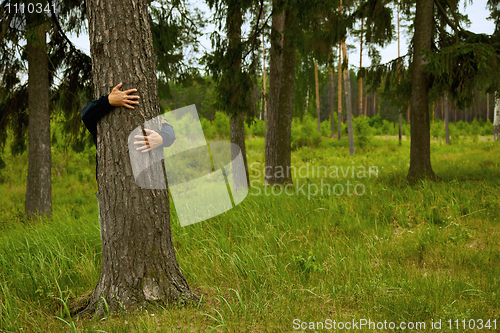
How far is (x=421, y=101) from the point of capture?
6.50m

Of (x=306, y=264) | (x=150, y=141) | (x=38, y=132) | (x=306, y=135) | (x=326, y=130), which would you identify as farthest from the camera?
(x=326, y=130)

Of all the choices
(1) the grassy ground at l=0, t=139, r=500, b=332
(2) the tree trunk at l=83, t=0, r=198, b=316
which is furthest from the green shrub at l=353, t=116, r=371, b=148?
(2) the tree trunk at l=83, t=0, r=198, b=316

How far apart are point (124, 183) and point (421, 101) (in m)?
6.23

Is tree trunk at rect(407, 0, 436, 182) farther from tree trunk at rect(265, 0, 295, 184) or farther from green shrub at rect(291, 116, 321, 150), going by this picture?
green shrub at rect(291, 116, 321, 150)

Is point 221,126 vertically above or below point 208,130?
above

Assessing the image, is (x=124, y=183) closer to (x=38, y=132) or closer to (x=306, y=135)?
(x=38, y=132)

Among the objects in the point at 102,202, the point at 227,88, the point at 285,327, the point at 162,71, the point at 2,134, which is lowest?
the point at 285,327

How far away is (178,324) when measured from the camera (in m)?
2.42

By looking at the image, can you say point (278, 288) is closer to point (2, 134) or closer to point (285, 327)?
point (285, 327)

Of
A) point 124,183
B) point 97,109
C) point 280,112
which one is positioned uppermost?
A: point 280,112

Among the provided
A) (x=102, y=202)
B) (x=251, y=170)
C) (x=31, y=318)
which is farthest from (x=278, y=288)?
(x=251, y=170)

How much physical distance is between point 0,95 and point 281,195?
21.1ft

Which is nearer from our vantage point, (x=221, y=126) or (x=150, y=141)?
(x=150, y=141)

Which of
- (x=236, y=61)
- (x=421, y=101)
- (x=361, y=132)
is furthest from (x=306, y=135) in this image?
(x=236, y=61)
